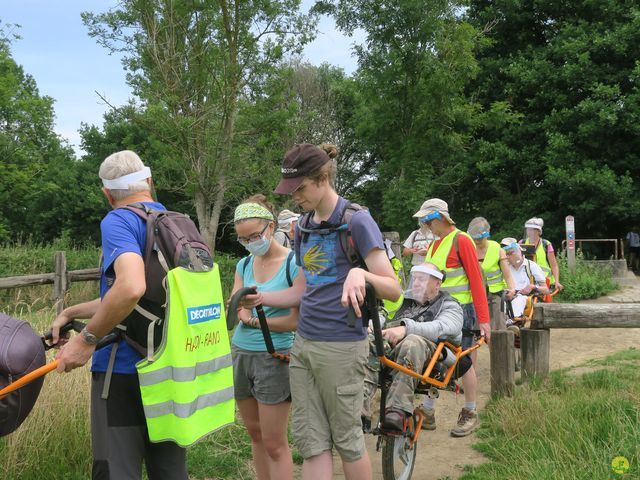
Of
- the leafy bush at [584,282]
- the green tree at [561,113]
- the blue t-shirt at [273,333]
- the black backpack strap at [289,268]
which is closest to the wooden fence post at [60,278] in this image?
the blue t-shirt at [273,333]

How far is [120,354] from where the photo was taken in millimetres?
2521

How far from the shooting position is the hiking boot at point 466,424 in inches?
203

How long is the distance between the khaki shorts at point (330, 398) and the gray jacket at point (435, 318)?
1385mm

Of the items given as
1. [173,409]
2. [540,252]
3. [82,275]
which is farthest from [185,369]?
[82,275]

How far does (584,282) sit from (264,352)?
38.6ft

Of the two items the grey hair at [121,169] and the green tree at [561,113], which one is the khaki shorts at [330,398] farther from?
the green tree at [561,113]

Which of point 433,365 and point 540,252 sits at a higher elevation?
point 540,252

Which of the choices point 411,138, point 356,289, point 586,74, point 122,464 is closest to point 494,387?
point 356,289

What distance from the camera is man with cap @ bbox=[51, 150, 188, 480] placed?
2.34 m

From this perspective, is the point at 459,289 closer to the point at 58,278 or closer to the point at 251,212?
the point at 251,212

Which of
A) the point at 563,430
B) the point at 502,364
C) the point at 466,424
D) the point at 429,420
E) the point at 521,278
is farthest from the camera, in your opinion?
the point at 521,278

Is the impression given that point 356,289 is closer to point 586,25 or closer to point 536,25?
point 586,25

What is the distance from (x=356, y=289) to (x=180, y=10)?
34.4 ft

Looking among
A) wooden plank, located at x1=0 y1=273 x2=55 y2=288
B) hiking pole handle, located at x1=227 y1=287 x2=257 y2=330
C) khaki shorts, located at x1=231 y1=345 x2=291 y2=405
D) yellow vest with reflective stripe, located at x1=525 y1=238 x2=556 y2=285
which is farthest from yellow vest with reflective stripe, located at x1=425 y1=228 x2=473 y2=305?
wooden plank, located at x1=0 y1=273 x2=55 y2=288
